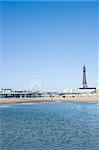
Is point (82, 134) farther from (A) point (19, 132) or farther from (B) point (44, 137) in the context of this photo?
→ (A) point (19, 132)

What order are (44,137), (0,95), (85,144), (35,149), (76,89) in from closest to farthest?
(35,149)
(85,144)
(44,137)
(0,95)
(76,89)

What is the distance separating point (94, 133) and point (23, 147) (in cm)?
675

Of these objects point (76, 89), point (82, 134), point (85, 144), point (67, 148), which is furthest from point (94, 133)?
point (76, 89)

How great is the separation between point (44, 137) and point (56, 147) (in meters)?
3.67

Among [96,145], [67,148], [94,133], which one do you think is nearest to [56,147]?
[67,148]

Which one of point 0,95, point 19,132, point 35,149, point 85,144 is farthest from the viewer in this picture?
point 0,95

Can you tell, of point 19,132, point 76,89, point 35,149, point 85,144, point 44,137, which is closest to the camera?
point 35,149

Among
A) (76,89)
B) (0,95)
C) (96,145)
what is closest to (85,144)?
(96,145)

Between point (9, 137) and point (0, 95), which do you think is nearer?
point (9, 137)

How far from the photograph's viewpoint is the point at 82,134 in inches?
968

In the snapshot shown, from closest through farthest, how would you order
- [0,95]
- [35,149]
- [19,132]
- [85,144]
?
[35,149] → [85,144] → [19,132] → [0,95]

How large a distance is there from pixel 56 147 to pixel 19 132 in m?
7.16

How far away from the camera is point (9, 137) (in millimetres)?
23609

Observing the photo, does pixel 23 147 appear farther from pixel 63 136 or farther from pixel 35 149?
pixel 63 136
